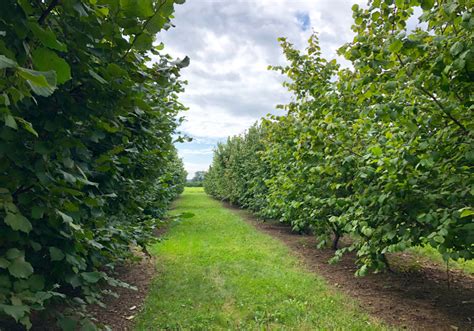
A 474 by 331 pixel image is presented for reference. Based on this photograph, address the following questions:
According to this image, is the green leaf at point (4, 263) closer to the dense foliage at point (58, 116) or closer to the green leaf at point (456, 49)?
the dense foliage at point (58, 116)

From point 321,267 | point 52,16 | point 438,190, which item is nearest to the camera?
point 52,16

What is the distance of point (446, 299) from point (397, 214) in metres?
1.87

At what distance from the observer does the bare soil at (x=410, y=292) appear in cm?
383

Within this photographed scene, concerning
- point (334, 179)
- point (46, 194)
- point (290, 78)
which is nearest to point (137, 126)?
point (46, 194)

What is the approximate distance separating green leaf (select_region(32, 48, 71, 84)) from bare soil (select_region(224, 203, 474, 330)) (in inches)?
163

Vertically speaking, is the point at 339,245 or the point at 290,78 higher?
the point at 290,78

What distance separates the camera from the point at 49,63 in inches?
41.5

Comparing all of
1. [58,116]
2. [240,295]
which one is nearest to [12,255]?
[58,116]

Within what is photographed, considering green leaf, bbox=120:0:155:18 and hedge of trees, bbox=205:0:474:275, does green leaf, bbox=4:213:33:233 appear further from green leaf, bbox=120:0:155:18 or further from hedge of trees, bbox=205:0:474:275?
hedge of trees, bbox=205:0:474:275

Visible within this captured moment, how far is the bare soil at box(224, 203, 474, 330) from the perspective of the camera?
3834 mm

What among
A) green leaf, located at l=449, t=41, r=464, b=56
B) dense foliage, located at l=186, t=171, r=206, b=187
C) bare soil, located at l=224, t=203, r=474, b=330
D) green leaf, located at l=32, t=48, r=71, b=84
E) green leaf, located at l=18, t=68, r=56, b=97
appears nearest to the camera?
green leaf, located at l=18, t=68, r=56, b=97

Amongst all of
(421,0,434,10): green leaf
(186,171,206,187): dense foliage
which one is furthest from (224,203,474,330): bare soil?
(186,171,206,187): dense foliage

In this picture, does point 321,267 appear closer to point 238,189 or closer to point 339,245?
point 339,245

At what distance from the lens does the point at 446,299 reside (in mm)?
4402
